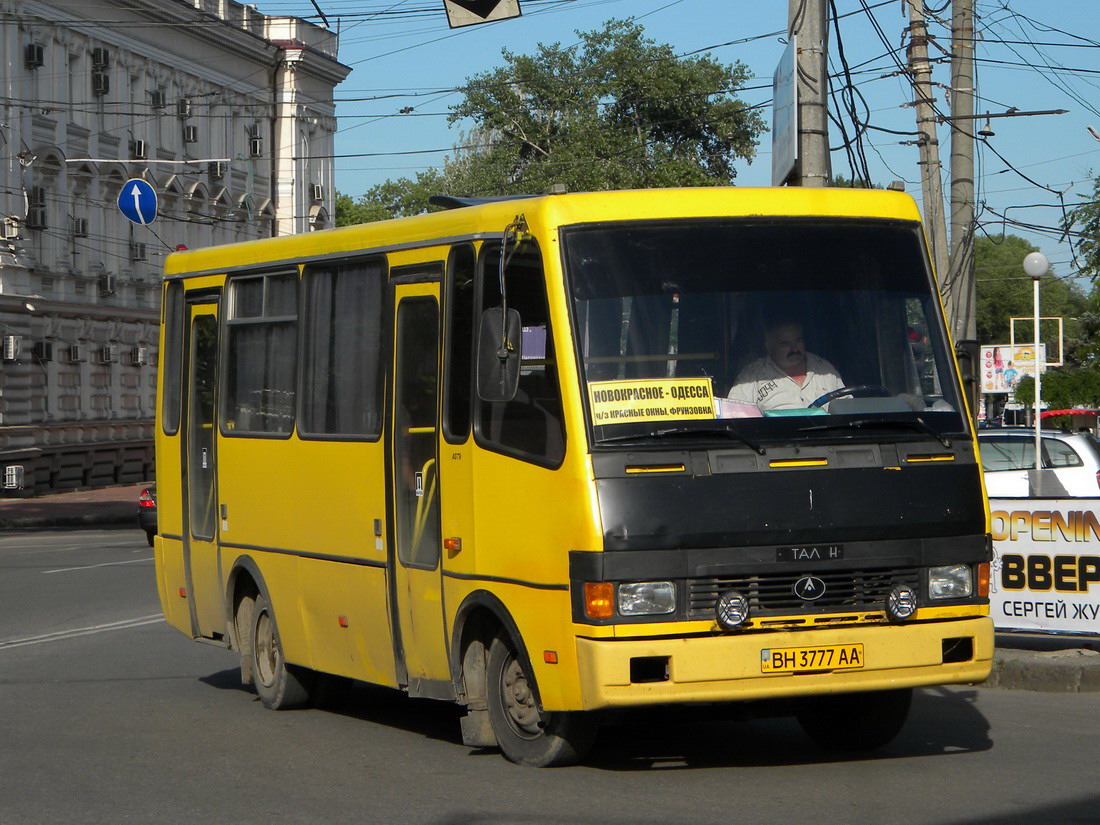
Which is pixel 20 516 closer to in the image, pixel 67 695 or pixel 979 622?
pixel 67 695

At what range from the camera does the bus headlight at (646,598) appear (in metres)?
6.99

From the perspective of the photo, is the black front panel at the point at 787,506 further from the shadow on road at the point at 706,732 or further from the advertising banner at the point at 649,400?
the shadow on road at the point at 706,732

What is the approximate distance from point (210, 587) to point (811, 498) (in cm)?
520

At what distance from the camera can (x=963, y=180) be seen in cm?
1891

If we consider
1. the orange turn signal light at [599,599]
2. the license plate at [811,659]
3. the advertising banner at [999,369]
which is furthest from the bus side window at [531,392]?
the advertising banner at [999,369]

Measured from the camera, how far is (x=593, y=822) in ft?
21.5

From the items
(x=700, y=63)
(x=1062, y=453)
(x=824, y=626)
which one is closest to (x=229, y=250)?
(x=824, y=626)

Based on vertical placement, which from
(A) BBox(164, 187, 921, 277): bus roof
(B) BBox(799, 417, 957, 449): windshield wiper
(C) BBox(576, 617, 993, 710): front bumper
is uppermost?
(A) BBox(164, 187, 921, 277): bus roof

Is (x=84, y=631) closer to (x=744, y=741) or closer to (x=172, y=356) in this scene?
(x=172, y=356)

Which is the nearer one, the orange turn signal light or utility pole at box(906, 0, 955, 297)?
the orange turn signal light

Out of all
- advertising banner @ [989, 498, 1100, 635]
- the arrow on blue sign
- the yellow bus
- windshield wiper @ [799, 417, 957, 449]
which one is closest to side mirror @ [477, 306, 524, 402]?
the yellow bus

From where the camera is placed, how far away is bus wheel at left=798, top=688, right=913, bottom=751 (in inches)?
320

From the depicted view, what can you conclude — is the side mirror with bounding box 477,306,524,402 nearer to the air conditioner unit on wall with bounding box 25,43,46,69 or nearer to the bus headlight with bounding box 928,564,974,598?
the bus headlight with bounding box 928,564,974,598

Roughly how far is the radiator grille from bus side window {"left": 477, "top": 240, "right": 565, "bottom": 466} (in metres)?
0.83
